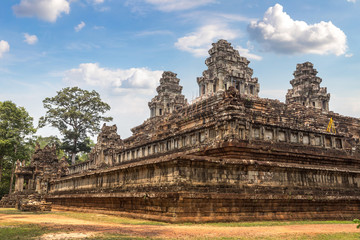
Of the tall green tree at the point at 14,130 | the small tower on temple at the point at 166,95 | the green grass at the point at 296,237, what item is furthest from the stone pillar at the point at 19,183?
the green grass at the point at 296,237

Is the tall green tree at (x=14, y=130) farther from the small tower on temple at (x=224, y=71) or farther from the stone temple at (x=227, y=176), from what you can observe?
the small tower on temple at (x=224, y=71)

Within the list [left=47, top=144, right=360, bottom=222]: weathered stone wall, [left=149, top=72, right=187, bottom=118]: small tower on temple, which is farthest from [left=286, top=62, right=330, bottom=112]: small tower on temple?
[left=47, top=144, right=360, bottom=222]: weathered stone wall

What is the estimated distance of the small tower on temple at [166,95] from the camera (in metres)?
69.0

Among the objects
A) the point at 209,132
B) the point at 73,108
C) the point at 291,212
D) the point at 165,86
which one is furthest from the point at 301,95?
the point at 291,212

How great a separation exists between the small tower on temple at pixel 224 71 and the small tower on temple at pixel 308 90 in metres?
16.5

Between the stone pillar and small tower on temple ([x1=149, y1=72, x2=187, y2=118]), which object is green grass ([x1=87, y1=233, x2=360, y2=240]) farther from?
small tower on temple ([x1=149, y1=72, x2=187, y2=118])

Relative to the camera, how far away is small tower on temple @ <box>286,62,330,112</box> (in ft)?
221

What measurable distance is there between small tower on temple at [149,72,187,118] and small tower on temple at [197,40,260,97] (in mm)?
11656

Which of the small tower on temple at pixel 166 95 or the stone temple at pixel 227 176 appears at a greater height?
the small tower on temple at pixel 166 95

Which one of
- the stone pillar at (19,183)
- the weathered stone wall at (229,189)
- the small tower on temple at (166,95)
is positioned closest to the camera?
the weathered stone wall at (229,189)

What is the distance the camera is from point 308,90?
224ft

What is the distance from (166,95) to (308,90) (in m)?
29.5

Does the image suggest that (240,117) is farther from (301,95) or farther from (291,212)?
(301,95)

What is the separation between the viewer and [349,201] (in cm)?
1972
